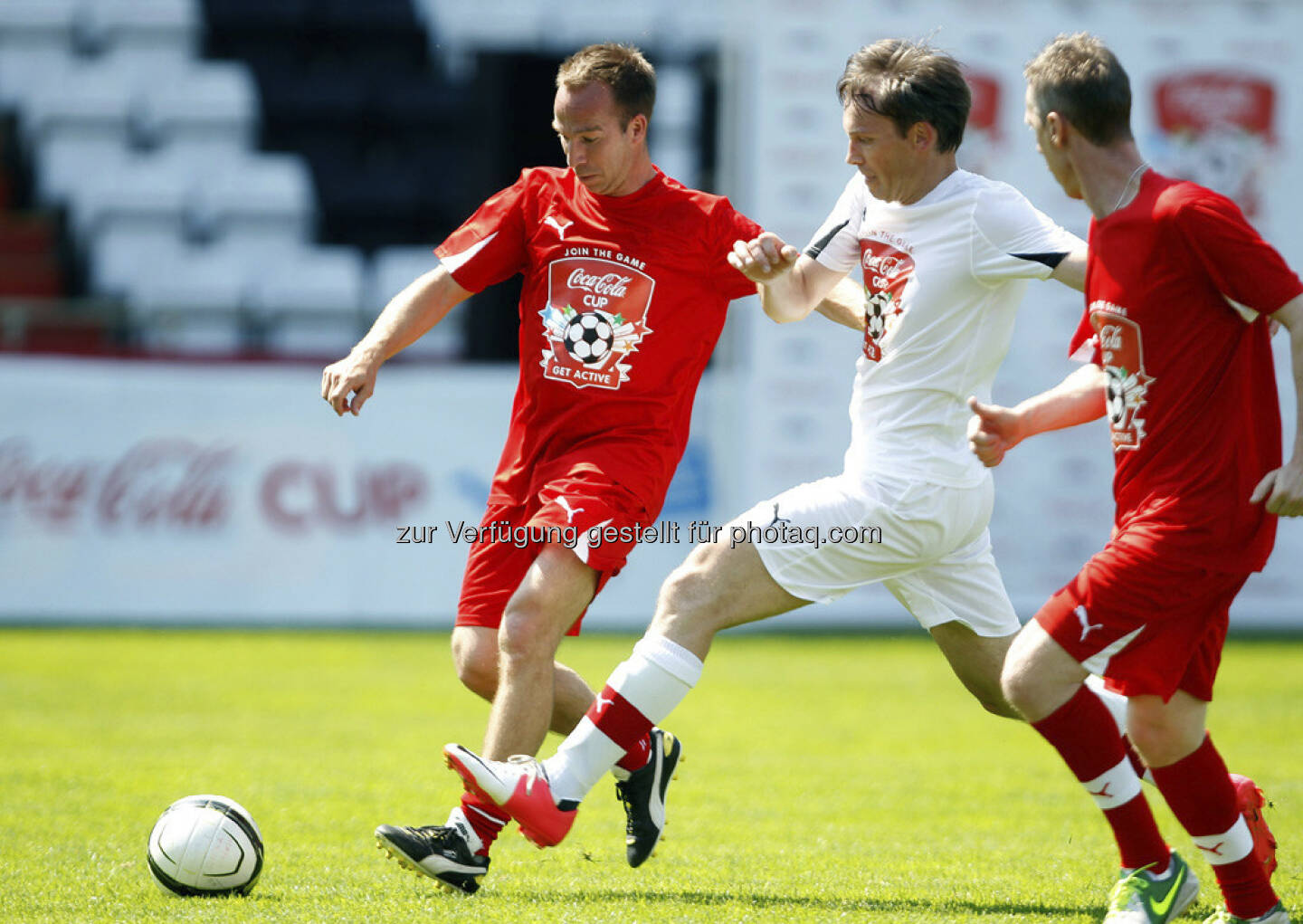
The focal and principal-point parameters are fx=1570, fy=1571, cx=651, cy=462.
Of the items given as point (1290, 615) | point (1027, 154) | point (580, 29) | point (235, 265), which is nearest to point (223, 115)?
point (235, 265)

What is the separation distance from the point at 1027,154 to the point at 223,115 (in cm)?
802

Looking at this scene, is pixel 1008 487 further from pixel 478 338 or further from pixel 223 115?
pixel 223 115

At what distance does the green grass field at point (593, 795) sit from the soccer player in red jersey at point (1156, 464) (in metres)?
0.50

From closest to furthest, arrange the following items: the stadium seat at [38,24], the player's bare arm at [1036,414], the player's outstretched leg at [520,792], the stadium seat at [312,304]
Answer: the player's bare arm at [1036,414] → the player's outstretched leg at [520,792] → the stadium seat at [312,304] → the stadium seat at [38,24]

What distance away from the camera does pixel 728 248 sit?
4.79 meters

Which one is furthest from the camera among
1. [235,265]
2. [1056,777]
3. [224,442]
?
[235,265]

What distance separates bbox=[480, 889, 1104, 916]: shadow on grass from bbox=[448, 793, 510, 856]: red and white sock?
0.14m

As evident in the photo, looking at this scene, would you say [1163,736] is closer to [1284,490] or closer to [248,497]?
[1284,490]

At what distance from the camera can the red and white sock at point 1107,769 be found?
149 inches

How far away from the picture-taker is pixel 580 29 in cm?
1408

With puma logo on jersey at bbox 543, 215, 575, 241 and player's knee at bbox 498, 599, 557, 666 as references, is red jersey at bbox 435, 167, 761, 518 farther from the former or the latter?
player's knee at bbox 498, 599, 557, 666

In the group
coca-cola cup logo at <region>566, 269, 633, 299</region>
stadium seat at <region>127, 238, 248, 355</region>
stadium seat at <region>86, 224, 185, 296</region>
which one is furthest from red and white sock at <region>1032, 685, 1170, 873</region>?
stadium seat at <region>86, 224, 185, 296</region>

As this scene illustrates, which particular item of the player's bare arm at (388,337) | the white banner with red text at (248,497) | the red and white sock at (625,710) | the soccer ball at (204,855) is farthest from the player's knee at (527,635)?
the white banner with red text at (248,497)

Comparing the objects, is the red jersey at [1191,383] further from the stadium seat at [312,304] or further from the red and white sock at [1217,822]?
the stadium seat at [312,304]
